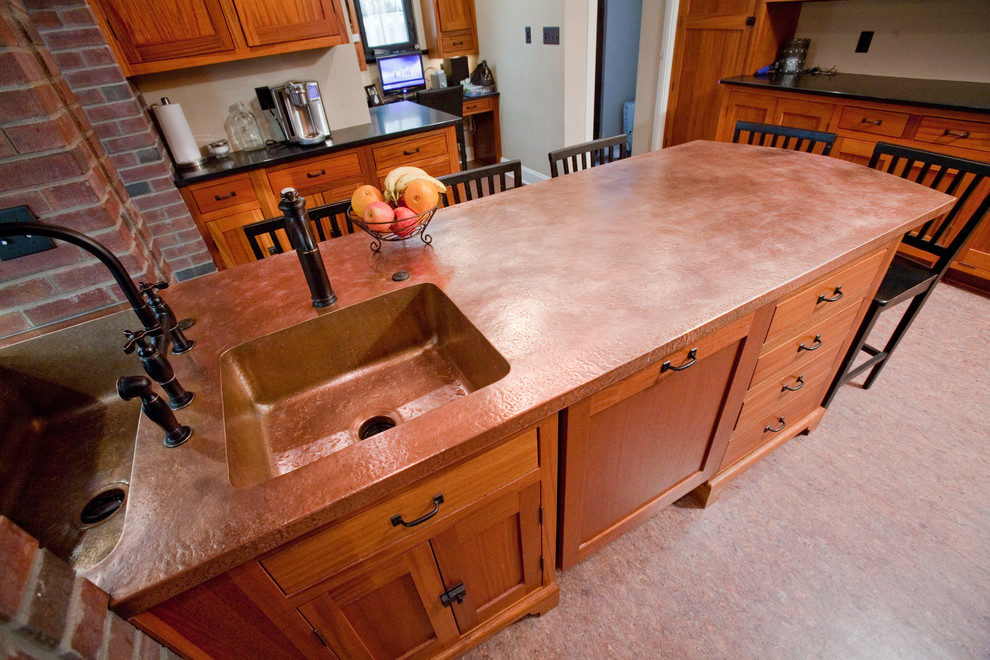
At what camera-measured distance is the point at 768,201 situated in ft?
4.60

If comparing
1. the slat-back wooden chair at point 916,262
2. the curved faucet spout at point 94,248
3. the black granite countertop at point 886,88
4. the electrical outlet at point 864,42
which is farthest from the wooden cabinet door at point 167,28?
the electrical outlet at point 864,42

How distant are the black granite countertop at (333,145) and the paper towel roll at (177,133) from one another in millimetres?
86

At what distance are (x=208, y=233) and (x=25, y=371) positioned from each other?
5.84ft

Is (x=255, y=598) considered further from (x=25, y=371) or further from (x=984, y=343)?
(x=984, y=343)

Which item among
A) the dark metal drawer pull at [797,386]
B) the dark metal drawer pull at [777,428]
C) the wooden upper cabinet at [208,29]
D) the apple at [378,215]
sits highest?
the wooden upper cabinet at [208,29]

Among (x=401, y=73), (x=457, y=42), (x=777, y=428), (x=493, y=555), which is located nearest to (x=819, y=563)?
(x=777, y=428)

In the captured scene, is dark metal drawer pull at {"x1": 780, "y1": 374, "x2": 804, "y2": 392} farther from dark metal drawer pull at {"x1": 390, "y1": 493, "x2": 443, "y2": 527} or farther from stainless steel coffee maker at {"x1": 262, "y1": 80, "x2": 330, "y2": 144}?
stainless steel coffee maker at {"x1": 262, "y1": 80, "x2": 330, "y2": 144}

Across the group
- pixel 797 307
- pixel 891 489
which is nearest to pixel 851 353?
pixel 891 489

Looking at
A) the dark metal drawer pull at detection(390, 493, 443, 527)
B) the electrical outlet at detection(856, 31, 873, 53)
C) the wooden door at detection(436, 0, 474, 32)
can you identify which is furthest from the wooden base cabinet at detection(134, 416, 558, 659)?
the wooden door at detection(436, 0, 474, 32)

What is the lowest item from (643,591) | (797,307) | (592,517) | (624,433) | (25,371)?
(643,591)

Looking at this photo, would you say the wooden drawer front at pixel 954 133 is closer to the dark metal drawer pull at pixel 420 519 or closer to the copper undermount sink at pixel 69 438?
the dark metal drawer pull at pixel 420 519

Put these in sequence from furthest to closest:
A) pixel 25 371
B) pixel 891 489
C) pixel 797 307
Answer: pixel 891 489 → pixel 797 307 → pixel 25 371

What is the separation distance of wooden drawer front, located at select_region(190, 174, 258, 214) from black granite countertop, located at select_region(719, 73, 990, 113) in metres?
3.31

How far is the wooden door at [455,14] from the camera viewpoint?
4098 millimetres
